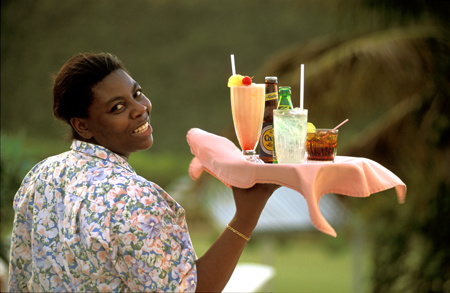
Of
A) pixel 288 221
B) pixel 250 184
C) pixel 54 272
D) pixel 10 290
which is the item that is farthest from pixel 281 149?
pixel 288 221

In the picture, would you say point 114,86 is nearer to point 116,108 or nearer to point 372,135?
point 116,108

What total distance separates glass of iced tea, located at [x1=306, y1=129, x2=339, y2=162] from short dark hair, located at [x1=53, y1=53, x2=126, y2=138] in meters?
0.52

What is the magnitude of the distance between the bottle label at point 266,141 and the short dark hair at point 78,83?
0.42 meters

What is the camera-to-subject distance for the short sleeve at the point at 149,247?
117cm

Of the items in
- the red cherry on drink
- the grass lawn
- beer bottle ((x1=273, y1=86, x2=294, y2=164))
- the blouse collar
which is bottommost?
the grass lawn

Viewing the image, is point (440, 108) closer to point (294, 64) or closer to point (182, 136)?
point (294, 64)

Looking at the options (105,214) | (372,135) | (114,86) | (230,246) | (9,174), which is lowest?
(372,135)

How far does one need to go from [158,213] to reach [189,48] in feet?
31.3

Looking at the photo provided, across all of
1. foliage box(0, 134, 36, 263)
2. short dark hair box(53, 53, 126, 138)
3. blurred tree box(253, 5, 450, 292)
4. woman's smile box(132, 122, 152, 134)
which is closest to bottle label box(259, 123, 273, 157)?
woman's smile box(132, 122, 152, 134)

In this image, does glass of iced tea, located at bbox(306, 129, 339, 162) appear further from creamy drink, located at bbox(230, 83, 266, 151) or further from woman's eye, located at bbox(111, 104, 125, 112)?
woman's eye, located at bbox(111, 104, 125, 112)

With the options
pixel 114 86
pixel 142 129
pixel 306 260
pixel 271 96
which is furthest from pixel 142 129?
pixel 306 260

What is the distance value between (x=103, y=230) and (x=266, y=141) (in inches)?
20.1

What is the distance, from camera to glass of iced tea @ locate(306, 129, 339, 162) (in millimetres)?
1405

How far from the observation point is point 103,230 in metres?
1.18
